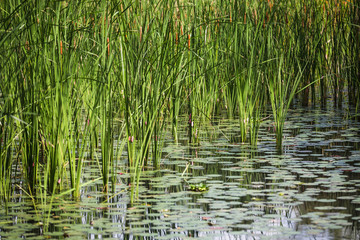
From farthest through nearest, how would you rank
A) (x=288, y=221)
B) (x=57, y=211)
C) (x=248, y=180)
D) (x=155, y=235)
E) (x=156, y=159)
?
(x=156, y=159), (x=248, y=180), (x=57, y=211), (x=288, y=221), (x=155, y=235)

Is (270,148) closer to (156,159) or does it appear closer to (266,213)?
(156,159)

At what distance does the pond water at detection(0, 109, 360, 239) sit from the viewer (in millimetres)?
3195

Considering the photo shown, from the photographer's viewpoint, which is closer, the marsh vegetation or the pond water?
the pond water

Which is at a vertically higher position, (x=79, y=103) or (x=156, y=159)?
(x=79, y=103)

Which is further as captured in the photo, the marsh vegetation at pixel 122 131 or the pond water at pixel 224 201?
the marsh vegetation at pixel 122 131

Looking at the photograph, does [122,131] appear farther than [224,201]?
Yes

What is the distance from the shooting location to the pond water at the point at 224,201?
10.5 feet

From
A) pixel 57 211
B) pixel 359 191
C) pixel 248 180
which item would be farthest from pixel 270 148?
pixel 57 211

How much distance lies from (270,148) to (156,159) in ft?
3.74

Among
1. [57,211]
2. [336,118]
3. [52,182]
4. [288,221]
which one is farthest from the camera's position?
[336,118]

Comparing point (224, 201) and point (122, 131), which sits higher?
point (122, 131)

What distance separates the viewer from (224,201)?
12.2 feet

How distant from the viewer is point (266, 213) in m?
3.48

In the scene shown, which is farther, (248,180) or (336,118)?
(336,118)
